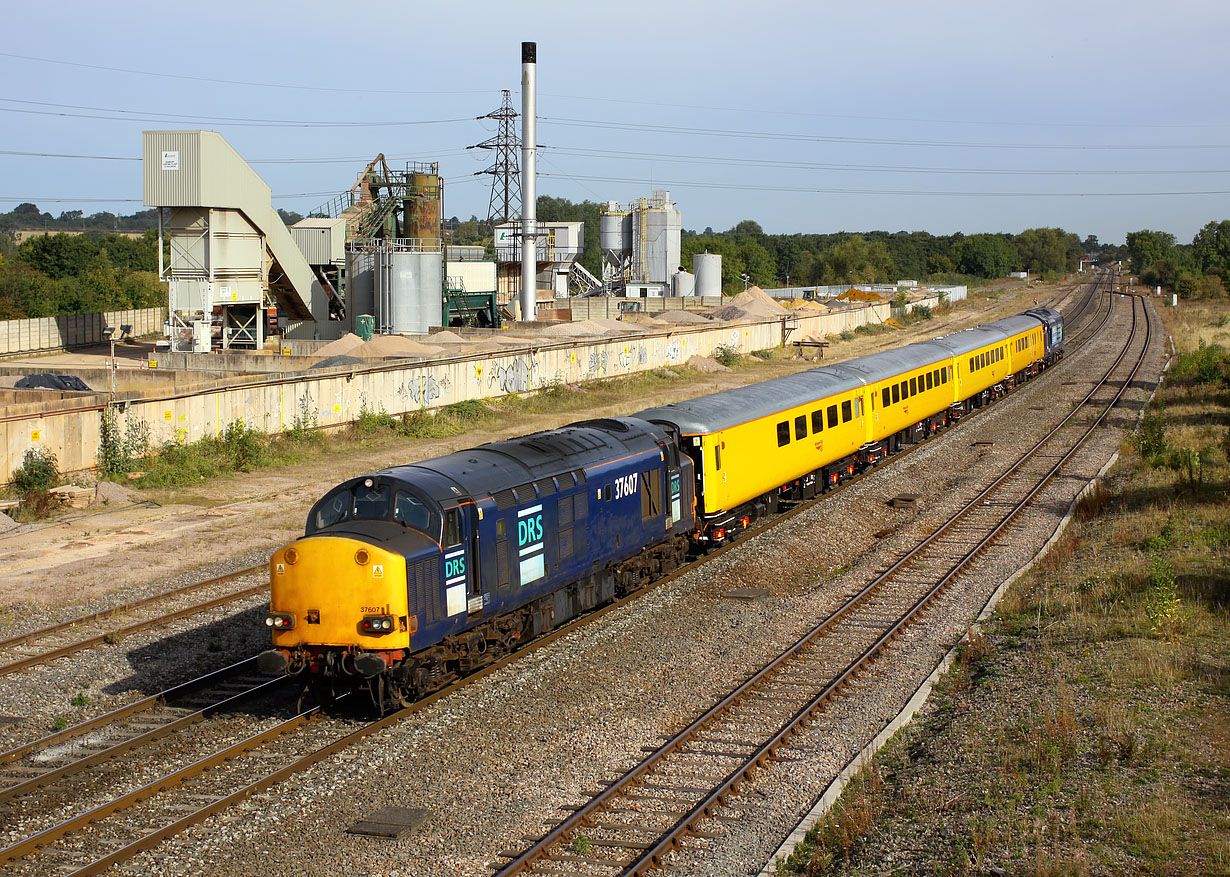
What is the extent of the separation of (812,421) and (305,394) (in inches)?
660

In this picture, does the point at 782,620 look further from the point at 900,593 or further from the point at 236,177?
the point at 236,177

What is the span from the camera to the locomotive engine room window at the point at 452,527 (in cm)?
1420

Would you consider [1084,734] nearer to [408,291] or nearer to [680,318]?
[408,291]

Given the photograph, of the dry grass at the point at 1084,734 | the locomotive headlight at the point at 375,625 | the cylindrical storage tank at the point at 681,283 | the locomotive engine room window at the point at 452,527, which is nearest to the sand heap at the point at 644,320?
the cylindrical storage tank at the point at 681,283

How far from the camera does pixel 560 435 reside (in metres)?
18.5

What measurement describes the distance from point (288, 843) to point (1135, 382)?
169 ft

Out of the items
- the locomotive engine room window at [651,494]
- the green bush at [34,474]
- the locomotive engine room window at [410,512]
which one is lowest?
the green bush at [34,474]

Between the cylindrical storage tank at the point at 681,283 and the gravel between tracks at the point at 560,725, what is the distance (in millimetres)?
101235

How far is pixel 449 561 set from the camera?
14203mm

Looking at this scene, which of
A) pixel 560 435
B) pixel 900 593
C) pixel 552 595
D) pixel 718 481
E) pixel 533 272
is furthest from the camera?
pixel 533 272

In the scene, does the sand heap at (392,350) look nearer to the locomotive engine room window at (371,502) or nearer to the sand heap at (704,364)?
the sand heap at (704,364)

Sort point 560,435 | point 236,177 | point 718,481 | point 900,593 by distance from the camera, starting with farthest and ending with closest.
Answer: point 236,177 < point 718,481 < point 900,593 < point 560,435

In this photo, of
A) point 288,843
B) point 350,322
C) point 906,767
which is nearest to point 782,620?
point 906,767

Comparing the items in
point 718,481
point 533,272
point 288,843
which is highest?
point 533,272
